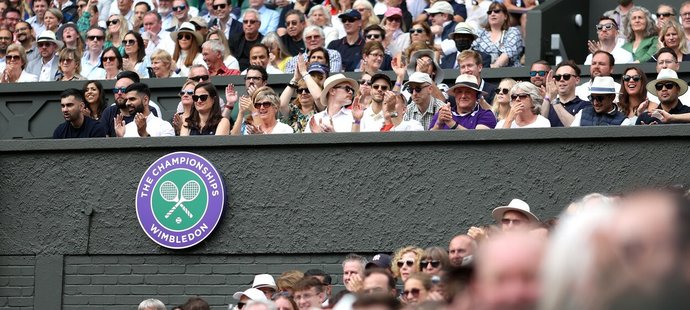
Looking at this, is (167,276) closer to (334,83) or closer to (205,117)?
(205,117)

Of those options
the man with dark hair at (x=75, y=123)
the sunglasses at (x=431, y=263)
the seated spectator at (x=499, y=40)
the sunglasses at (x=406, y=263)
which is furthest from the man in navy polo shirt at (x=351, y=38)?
the sunglasses at (x=431, y=263)

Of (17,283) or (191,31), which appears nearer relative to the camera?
(17,283)

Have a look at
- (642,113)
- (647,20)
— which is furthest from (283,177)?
(647,20)

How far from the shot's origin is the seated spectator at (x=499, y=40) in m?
13.2

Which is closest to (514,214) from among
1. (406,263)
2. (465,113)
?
(406,263)

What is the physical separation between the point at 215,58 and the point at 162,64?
1.86 feet

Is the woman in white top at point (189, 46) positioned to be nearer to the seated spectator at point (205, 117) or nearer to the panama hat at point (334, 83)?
the seated spectator at point (205, 117)

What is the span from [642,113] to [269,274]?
3223 millimetres

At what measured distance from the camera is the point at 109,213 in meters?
→ 12.0

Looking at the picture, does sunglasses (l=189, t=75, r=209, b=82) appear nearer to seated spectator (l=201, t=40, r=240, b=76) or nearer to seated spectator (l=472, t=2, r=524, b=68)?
seated spectator (l=201, t=40, r=240, b=76)

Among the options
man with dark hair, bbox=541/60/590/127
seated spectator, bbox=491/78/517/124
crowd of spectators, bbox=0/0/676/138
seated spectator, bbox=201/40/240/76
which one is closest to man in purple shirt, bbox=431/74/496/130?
crowd of spectators, bbox=0/0/676/138

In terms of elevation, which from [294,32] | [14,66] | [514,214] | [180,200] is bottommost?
[514,214]

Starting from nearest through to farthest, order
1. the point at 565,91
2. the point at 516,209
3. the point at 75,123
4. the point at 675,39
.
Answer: the point at 516,209
the point at 565,91
the point at 675,39
the point at 75,123

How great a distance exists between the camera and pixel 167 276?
11633 mm
